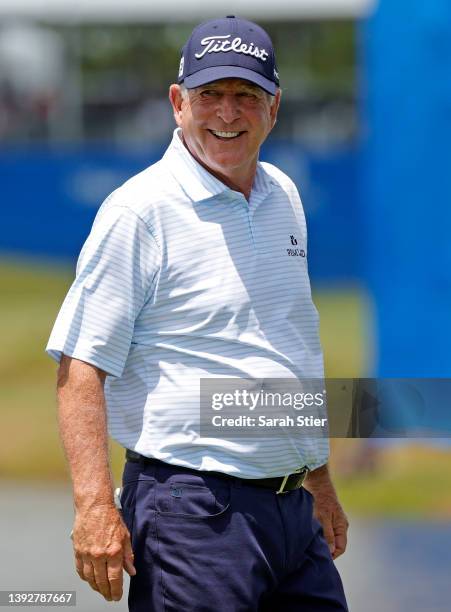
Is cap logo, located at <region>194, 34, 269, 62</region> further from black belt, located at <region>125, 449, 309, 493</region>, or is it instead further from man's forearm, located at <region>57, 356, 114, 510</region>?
black belt, located at <region>125, 449, 309, 493</region>

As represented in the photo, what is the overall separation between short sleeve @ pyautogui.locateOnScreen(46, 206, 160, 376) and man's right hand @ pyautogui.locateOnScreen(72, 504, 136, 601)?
356mm

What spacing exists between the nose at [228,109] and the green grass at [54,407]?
4.37 metres

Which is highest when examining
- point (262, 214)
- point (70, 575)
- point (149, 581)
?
point (262, 214)

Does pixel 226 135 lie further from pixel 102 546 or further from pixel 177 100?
pixel 102 546

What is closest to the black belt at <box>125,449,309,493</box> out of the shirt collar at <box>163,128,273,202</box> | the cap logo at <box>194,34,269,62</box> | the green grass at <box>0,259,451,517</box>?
the shirt collar at <box>163,128,273,202</box>

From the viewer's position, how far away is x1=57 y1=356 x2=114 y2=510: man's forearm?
3.26 metres

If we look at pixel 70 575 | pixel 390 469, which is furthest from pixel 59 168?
pixel 70 575

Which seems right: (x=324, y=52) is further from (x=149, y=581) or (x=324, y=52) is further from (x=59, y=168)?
(x=149, y=581)

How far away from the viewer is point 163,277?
11.0 ft

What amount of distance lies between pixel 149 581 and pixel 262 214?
1.02 meters

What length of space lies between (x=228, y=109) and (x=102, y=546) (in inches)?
46.1

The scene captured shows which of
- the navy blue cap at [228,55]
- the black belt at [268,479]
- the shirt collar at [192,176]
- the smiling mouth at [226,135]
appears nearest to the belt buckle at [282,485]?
the black belt at [268,479]

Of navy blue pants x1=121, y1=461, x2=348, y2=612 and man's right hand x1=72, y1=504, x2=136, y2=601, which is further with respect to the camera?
navy blue pants x1=121, y1=461, x2=348, y2=612

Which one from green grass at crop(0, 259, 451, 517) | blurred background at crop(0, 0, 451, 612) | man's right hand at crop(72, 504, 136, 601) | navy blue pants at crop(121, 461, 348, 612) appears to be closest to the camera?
man's right hand at crop(72, 504, 136, 601)
